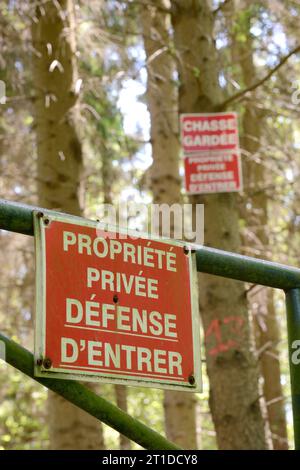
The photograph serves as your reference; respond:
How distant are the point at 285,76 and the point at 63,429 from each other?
541 centimetres

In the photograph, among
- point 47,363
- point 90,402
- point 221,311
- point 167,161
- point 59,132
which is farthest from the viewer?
point 167,161

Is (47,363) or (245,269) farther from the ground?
(245,269)

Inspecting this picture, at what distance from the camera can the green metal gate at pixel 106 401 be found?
1.96 metres

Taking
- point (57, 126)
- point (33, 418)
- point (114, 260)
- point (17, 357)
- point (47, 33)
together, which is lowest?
point (17, 357)

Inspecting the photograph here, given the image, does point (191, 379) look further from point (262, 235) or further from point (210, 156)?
point (262, 235)

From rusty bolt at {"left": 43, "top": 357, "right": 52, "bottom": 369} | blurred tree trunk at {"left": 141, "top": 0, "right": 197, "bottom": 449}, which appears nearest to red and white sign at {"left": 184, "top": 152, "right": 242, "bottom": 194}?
blurred tree trunk at {"left": 141, "top": 0, "right": 197, "bottom": 449}

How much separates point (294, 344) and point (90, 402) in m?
0.68

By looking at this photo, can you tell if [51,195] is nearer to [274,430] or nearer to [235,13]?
[235,13]

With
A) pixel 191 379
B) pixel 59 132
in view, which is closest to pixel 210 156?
pixel 59 132

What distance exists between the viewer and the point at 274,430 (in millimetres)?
10797

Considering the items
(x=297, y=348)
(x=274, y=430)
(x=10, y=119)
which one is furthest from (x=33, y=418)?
(x=297, y=348)

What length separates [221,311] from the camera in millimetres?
5930

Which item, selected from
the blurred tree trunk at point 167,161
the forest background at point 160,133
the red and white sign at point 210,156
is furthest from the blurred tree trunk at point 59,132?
the red and white sign at point 210,156

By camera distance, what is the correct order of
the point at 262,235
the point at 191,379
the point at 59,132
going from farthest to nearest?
1. the point at 262,235
2. the point at 59,132
3. the point at 191,379
